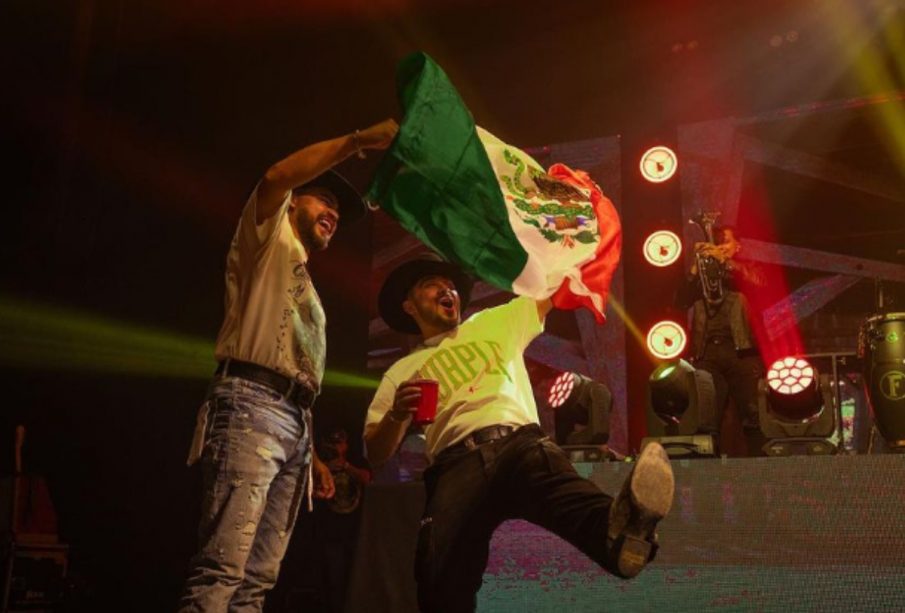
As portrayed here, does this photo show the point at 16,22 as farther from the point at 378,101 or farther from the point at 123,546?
the point at 123,546

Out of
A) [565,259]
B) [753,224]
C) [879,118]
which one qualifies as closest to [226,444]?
[565,259]

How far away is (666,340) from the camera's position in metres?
7.41

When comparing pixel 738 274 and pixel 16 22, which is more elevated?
pixel 16 22

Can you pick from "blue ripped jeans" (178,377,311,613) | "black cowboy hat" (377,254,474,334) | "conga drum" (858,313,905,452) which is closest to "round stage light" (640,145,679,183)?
"conga drum" (858,313,905,452)

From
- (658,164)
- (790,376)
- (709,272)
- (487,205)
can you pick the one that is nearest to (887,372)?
(790,376)

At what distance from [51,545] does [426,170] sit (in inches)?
202

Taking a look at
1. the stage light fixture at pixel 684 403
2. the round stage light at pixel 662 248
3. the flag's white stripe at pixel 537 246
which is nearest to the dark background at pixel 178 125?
the round stage light at pixel 662 248

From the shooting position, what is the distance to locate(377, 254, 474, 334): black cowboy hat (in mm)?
3533

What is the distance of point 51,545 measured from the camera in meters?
6.38

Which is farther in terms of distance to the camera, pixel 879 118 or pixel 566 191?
pixel 879 118

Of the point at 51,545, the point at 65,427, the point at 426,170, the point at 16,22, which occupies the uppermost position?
the point at 16,22

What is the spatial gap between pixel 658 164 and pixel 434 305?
5.09 m

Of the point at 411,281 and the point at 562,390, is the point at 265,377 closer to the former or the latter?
the point at 411,281

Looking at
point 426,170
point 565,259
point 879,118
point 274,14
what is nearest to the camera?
point 426,170
